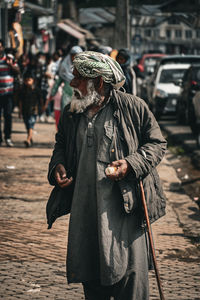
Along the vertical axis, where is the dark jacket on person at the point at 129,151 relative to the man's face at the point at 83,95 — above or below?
below

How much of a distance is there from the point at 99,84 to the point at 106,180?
21.5 inches

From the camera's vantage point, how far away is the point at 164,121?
76.4 feet

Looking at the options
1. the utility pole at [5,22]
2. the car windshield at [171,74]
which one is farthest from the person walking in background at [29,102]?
the car windshield at [171,74]

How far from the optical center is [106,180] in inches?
172

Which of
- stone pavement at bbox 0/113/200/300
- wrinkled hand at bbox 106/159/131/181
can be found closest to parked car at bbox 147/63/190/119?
stone pavement at bbox 0/113/200/300

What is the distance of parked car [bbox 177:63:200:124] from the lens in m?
19.2

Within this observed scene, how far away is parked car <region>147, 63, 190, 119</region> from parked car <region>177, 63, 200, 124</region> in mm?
1258

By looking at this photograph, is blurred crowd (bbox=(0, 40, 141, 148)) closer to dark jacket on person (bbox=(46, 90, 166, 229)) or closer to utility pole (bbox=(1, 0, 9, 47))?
utility pole (bbox=(1, 0, 9, 47))

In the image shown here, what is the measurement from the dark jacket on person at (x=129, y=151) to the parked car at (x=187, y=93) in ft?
45.0

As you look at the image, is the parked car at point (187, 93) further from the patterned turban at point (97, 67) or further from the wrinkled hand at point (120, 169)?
the wrinkled hand at point (120, 169)

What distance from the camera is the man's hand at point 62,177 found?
4.46 metres

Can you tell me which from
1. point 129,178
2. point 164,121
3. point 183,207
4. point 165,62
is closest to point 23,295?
point 129,178

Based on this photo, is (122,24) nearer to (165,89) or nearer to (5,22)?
(165,89)

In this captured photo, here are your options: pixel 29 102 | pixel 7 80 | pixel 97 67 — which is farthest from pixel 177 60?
pixel 97 67
